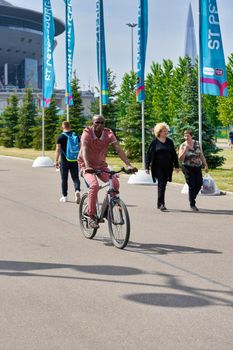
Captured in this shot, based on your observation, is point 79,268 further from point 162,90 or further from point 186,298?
point 162,90

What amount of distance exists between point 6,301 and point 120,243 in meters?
3.10

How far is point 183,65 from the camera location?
225ft

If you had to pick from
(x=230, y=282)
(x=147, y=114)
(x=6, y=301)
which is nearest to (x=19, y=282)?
(x=6, y=301)

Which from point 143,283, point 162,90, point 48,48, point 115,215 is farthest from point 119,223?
point 162,90

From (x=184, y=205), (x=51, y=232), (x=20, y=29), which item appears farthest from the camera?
(x=20, y=29)

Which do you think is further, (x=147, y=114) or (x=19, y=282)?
(x=147, y=114)

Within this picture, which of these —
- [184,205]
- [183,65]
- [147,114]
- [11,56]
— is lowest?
[184,205]

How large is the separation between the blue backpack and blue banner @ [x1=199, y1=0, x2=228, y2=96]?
410 centimetres

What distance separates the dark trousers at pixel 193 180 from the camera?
13.4 m

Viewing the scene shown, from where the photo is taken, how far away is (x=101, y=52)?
2691 cm

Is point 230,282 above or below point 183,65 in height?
below

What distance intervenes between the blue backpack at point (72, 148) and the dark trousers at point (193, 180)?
2.45 metres

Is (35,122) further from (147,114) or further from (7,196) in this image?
(7,196)

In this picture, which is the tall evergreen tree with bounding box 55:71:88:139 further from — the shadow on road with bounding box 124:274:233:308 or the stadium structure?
the stadium structure
